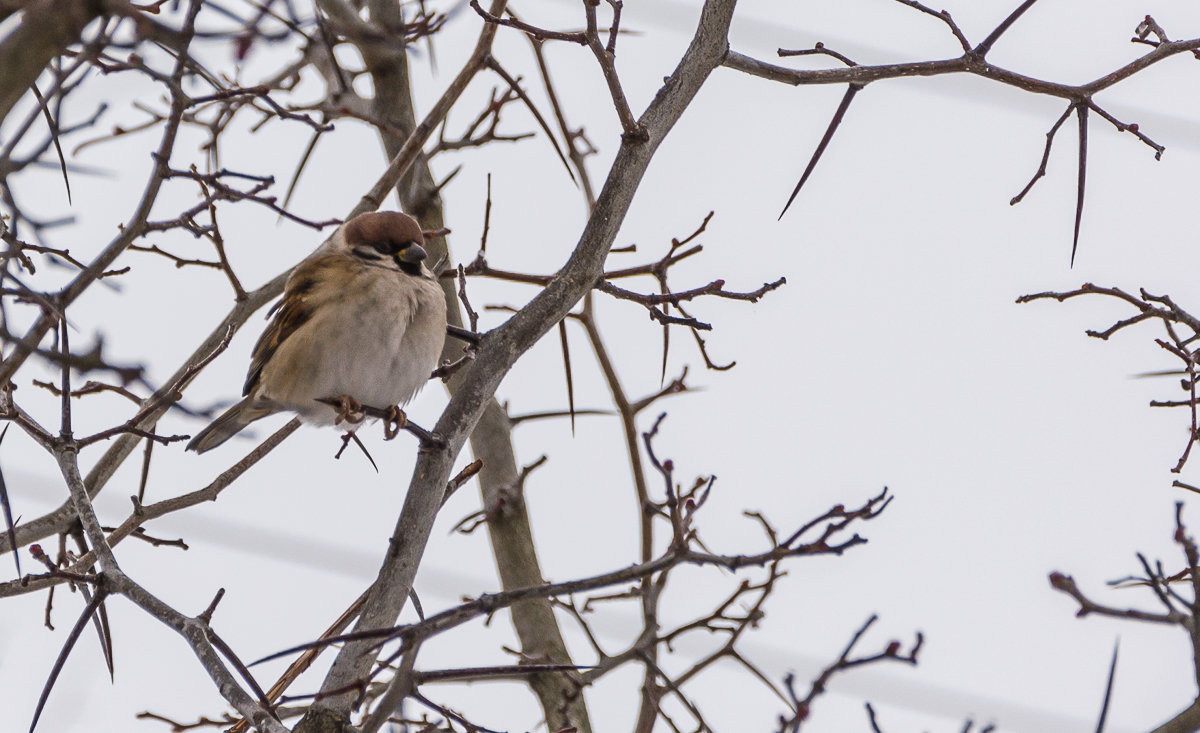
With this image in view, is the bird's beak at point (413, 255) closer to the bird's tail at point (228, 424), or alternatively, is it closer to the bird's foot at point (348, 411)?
the bird's foot at point (348, 411)

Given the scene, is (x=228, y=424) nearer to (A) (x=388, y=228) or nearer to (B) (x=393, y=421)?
(A) (x=388, y=228)

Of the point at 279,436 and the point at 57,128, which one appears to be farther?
the point at 279,436

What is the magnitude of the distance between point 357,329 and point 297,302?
1.17ft

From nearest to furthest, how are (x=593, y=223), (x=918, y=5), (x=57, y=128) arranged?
1. (x=57, y=128)
2. (x=593, y=223)
3. (x=918, y=5)

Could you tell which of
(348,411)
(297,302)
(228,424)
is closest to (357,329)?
(297,302)

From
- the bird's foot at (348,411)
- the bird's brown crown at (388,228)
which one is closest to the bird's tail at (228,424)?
the bird's foot at (348,411)

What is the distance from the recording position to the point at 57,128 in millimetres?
2305

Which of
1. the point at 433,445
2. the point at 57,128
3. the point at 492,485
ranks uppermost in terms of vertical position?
the point at 492,485

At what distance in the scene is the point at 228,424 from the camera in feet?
14.1

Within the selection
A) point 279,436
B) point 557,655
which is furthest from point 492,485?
point 279,436

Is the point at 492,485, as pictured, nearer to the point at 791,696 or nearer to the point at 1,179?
the point at 791,696

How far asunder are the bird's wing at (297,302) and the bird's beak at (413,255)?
0.72 ft

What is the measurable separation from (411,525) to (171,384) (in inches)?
42.3

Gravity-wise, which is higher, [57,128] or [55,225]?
[57,128]
